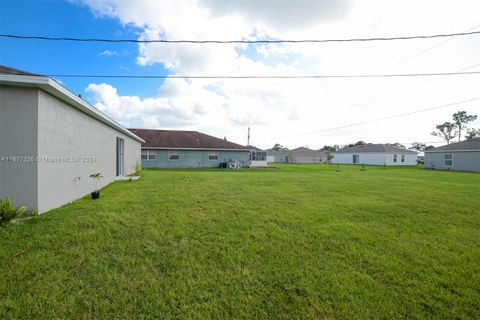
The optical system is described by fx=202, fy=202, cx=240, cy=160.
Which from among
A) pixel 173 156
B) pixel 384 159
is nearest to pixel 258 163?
pixel 173 156

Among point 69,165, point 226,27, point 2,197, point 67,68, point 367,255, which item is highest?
point 226,27

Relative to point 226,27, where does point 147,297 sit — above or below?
below

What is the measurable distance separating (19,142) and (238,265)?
518cm

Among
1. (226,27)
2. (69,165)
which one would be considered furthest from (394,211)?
(69,165)

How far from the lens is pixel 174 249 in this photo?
3.09 metres

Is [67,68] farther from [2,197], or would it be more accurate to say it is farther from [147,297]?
[147,297]

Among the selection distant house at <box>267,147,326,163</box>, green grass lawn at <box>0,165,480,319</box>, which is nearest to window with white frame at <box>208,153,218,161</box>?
green grass lawn at <box>0,165,480,319</box>

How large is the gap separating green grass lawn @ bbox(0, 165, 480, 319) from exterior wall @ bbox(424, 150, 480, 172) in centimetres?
2845

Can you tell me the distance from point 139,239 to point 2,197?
346 centimetres

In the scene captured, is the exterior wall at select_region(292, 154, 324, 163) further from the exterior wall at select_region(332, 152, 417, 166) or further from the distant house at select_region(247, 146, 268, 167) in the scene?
the distant house at select_region(247, 146, 268, 167)

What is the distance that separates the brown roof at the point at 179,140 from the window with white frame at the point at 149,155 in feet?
2.22

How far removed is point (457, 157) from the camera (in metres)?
24.9

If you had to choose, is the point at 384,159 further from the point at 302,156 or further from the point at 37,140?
the point at 37,140

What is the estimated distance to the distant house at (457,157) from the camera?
2331cm
